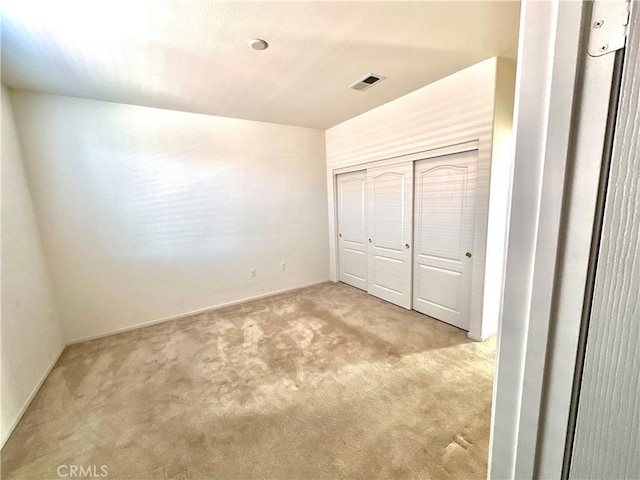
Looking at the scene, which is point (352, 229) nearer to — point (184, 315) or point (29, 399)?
point (184, 315)

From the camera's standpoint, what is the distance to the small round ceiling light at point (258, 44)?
183 centimetres

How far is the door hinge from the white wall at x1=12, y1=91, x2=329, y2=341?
3.56m

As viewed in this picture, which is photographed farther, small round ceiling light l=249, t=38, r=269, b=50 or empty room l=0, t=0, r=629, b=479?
small round ceiling light l=249, t=38, r=269, b=50

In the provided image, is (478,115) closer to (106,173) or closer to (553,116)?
(553,116)

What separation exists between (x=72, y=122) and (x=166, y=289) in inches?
80.2

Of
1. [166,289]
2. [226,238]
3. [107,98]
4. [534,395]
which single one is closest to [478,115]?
[534,395]

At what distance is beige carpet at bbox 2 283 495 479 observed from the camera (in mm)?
1470

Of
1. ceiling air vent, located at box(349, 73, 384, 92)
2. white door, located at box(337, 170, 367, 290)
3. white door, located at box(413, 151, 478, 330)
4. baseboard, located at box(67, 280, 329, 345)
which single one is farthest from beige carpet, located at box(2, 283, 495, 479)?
ceiling air vent, located at box(349, 73, 384, 92)

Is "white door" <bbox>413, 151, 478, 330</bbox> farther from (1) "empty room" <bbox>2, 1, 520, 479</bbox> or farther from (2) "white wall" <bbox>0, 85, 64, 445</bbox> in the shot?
(2) "white wall" <bbox>0, 85, 64, 445</bbox>

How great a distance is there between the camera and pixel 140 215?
9.87 feet

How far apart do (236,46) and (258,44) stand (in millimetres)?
173

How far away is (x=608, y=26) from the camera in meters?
0.38

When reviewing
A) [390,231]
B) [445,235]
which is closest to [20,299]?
[390,231]

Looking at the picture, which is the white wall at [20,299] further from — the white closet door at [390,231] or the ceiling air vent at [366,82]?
the white closet door at [390,231]
